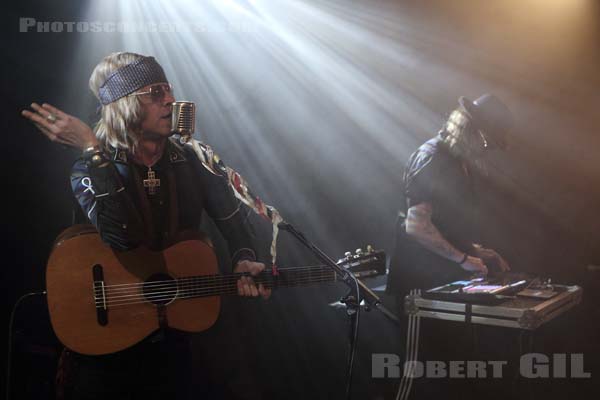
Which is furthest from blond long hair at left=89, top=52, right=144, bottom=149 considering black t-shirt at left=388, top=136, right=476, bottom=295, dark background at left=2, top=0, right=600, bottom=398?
black t-shirt at left=388, top=136, right=476, bottom=295

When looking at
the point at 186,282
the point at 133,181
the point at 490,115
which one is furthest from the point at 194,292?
the point at 490,115

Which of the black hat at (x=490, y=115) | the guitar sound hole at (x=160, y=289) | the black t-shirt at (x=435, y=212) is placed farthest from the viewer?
the black hat at (x=490, y=115)

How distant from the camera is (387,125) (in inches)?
146

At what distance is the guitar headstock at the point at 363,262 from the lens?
3.05 metres

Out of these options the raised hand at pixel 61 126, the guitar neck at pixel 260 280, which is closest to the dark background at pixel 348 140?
the raised hand at pixel 61 126

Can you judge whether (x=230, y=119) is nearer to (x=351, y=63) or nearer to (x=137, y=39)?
(x=137, y=39)

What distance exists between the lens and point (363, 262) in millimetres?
3064

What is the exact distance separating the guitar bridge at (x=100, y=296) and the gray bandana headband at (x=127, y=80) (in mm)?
765

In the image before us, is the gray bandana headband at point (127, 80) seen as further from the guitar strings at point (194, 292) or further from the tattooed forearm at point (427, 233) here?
the tattooed forearm at point (427, 233)

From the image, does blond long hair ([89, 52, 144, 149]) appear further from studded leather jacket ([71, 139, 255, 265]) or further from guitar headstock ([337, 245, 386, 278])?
guitar headstock ([337, 245, 386, 278])

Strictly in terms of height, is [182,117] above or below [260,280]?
above

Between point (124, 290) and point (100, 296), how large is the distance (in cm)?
10

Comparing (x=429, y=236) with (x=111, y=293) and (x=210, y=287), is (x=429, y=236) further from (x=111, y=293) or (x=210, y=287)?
(x=111, y=293)

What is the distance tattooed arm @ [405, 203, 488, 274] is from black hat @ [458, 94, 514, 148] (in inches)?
26.3
